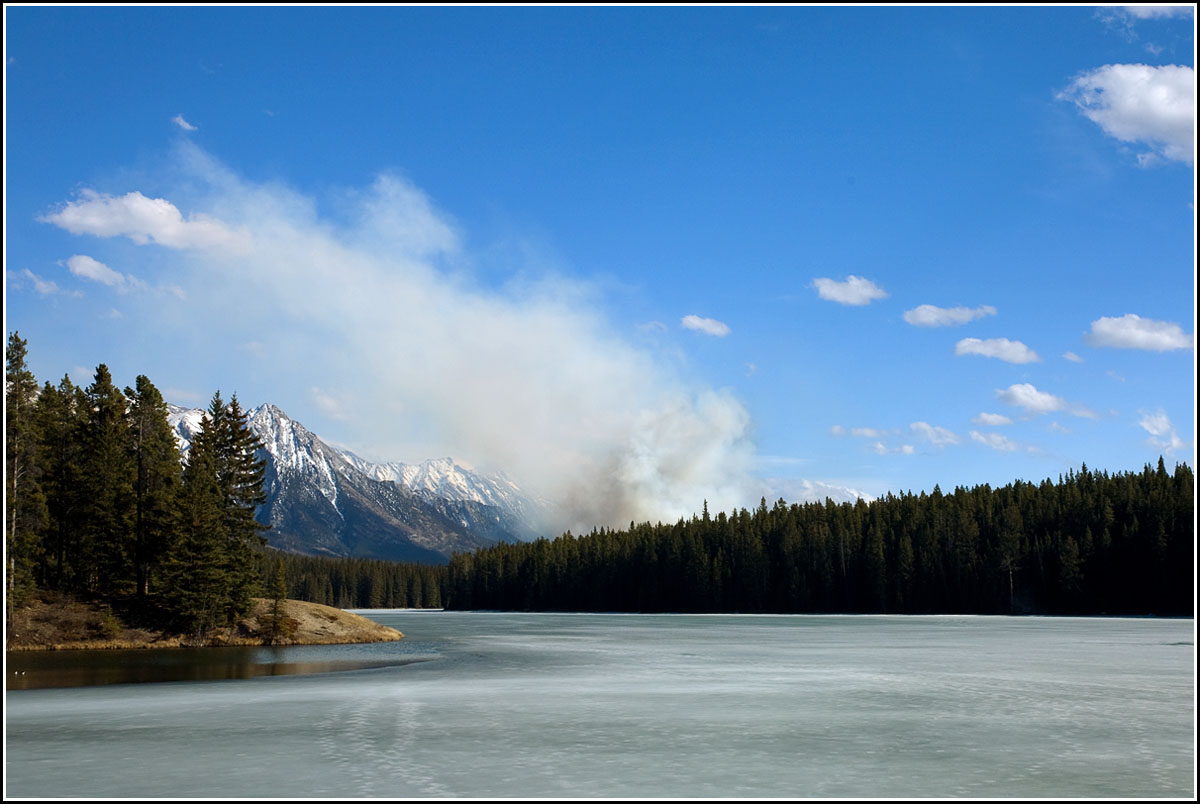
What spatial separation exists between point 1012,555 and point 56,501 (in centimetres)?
11258

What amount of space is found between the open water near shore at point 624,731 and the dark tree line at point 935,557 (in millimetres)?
90490

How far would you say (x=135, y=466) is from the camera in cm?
7262

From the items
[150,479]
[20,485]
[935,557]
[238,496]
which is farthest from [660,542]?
[20,485]

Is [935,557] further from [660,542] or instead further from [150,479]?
[150,479]

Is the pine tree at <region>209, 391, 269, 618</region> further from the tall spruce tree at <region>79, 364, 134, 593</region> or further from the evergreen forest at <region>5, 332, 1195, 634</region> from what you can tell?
the tall spruce tree at <region>79, 364, 134, 593</region>

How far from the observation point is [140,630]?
210 ft

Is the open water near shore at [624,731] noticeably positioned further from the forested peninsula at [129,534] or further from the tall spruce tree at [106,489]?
the tall spruce tree at [106,489]

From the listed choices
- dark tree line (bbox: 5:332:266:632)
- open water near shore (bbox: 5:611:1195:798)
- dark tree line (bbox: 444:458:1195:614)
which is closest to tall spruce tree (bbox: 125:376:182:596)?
dark tree line (bbox: 5:332:266:632)

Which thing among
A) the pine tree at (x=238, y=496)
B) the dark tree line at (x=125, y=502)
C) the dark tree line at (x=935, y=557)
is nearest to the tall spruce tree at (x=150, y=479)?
the dark tree line at (x=125, y=502)

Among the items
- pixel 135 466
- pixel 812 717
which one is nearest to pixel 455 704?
pixel 812 717

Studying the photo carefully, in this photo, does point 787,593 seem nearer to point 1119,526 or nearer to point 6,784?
point 1119,526

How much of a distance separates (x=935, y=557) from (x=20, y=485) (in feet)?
381

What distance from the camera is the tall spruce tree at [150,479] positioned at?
219 ft

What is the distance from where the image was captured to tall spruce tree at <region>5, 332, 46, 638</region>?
2261 inches
